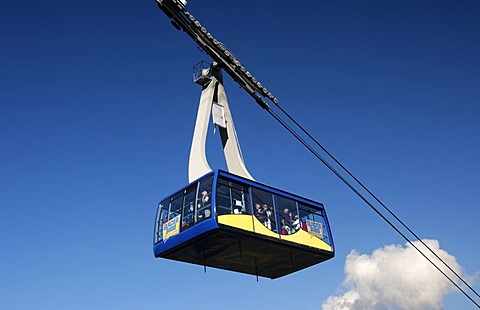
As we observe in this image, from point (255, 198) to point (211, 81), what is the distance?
6.03 m

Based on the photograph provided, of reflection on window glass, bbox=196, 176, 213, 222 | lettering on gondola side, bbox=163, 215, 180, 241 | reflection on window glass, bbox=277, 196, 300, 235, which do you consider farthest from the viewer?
reflection on window glass, bbox=277, 196, 300, 235

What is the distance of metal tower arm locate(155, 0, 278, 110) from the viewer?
52.5ft

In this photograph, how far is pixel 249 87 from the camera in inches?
755

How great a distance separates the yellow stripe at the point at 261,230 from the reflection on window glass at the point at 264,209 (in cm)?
19

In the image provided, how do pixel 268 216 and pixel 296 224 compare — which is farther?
pixel 296 224

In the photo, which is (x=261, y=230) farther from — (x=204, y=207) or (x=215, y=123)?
(x=215, y=123)

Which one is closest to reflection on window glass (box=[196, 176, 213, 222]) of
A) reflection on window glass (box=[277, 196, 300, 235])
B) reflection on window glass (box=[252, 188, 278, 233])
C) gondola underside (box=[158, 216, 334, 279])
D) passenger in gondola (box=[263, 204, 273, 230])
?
gondola underside (box=[158, 216, 334, 279])

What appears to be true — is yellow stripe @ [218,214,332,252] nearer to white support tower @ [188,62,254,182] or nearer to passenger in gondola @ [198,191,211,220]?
passenger in gondola @ [198,191,211,220]

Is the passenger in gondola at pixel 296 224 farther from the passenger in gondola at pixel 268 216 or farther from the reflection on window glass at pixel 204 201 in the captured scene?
the reflection on window glass at pixel 204 201

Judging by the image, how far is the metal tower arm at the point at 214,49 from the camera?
16.0 m

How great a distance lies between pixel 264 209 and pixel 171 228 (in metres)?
2.78

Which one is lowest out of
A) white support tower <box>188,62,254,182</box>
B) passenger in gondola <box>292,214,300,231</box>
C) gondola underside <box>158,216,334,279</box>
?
gondola underside <box>158,216,334,279</box>

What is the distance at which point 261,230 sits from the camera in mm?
13992

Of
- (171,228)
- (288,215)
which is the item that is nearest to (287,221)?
(288,215)
